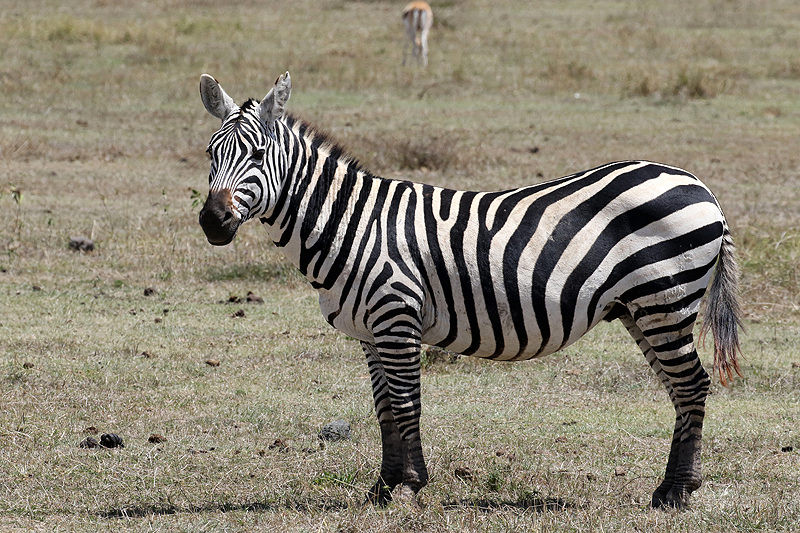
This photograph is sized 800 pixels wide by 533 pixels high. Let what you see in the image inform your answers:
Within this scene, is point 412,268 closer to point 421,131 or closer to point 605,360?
point 605,360

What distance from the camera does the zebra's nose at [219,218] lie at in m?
4.54

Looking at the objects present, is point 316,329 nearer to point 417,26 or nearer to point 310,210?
point 310,210

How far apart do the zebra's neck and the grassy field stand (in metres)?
1.18

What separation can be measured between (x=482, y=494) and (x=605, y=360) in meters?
2.59

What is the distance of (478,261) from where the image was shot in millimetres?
4902

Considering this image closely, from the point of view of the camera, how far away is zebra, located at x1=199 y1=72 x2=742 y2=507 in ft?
15.8

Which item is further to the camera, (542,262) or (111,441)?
(111,441)

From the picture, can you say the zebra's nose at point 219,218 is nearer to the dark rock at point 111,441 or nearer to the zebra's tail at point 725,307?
the dark rock at point 111,441

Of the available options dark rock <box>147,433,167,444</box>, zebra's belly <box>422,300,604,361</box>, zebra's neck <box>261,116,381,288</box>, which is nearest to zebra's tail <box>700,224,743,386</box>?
zebra's belly <box>422,300,604,361</box>

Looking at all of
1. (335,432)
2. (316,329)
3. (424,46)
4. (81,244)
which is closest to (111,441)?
(335,432)

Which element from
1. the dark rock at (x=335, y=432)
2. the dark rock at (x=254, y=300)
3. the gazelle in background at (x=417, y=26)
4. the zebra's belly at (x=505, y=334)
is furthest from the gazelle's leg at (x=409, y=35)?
the zebra's belly at (x=505, y=334)

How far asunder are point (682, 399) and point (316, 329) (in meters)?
3.70

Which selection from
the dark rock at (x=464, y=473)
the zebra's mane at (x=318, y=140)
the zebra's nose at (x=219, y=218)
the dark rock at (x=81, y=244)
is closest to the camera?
the zebra's nose at (x=219, y=218)

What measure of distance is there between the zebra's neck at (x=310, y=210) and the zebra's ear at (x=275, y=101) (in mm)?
69
